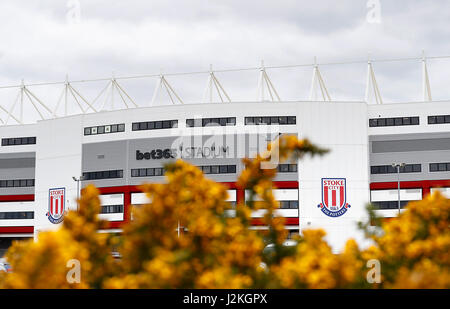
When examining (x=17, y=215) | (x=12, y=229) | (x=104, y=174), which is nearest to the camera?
(x=104, y=174)

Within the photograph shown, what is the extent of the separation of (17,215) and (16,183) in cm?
397

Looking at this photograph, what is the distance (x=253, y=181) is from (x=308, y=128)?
5688 cm

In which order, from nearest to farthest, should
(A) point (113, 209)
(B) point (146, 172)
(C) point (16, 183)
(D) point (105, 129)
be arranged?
(B) point (146, 172) < (A) point (113, 209) < (D) point (105, 129) < (C) point (16, 183)

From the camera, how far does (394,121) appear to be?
199ft

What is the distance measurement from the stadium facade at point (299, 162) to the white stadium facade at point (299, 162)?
10 cm

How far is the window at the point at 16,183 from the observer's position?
231ft

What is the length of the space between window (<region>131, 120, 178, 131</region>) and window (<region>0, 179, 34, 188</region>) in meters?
16.8

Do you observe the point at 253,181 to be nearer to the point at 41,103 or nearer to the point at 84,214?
the point at 84,214

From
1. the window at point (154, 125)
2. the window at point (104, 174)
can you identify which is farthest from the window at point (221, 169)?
the window at point (104, 174)

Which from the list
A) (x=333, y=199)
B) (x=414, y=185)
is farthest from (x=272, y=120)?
(x=414, y=185)

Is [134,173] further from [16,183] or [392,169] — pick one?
[392,169]

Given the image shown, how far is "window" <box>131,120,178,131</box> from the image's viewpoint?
62.7 meters

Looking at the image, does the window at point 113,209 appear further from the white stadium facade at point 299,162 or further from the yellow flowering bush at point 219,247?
the yellow flowering bush at point 219,247
